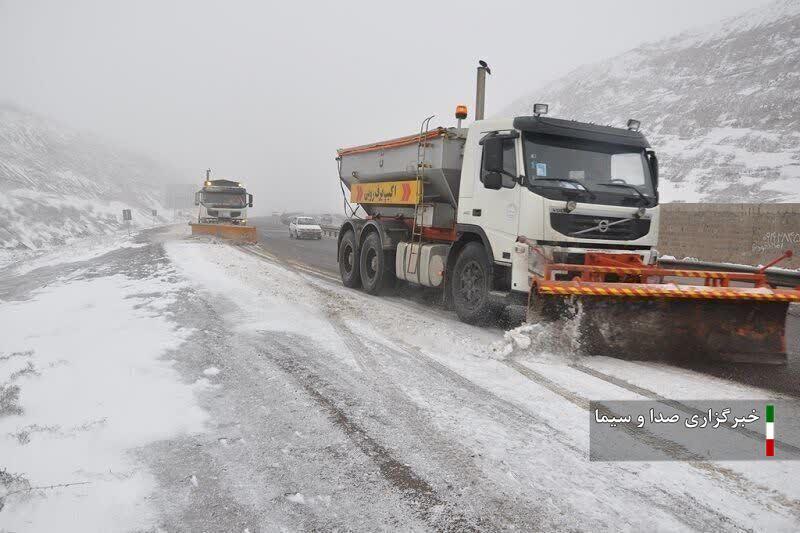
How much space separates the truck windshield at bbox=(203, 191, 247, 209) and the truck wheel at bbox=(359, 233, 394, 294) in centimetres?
1561

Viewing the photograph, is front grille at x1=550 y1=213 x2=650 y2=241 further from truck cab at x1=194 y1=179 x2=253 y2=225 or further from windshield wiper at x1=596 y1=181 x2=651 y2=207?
truck cab at x1=194 y1=179 x2=253 y2=225

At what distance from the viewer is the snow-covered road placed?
2.59 m

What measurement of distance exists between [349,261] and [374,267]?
1301mm

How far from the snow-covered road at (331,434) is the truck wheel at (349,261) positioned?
4.36 meters

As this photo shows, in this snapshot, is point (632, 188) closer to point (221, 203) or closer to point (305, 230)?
point (221, 203)

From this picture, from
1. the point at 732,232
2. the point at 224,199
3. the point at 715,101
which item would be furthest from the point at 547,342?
the point at 715,101

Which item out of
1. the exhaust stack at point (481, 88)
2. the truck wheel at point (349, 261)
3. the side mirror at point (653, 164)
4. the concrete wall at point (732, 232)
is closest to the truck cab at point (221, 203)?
the truck wheel at point (349, 261)

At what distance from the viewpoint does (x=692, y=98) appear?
83.2 m

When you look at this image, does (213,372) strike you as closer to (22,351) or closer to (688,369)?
(22,351)

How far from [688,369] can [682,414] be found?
1.51 m

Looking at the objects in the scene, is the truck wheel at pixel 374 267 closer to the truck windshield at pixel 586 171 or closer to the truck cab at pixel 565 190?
the truck cab at pixel 565 190

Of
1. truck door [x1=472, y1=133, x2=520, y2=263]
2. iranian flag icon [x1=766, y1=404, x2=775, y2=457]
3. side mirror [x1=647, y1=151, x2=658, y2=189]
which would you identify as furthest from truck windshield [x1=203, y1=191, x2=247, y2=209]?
iranian flag icon [x1=766, y1=404, x2=775, y2=457]

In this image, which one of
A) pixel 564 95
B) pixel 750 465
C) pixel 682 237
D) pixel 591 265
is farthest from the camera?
pixel 564 95

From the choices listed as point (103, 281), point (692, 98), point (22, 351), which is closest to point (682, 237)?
point (103, 281)
